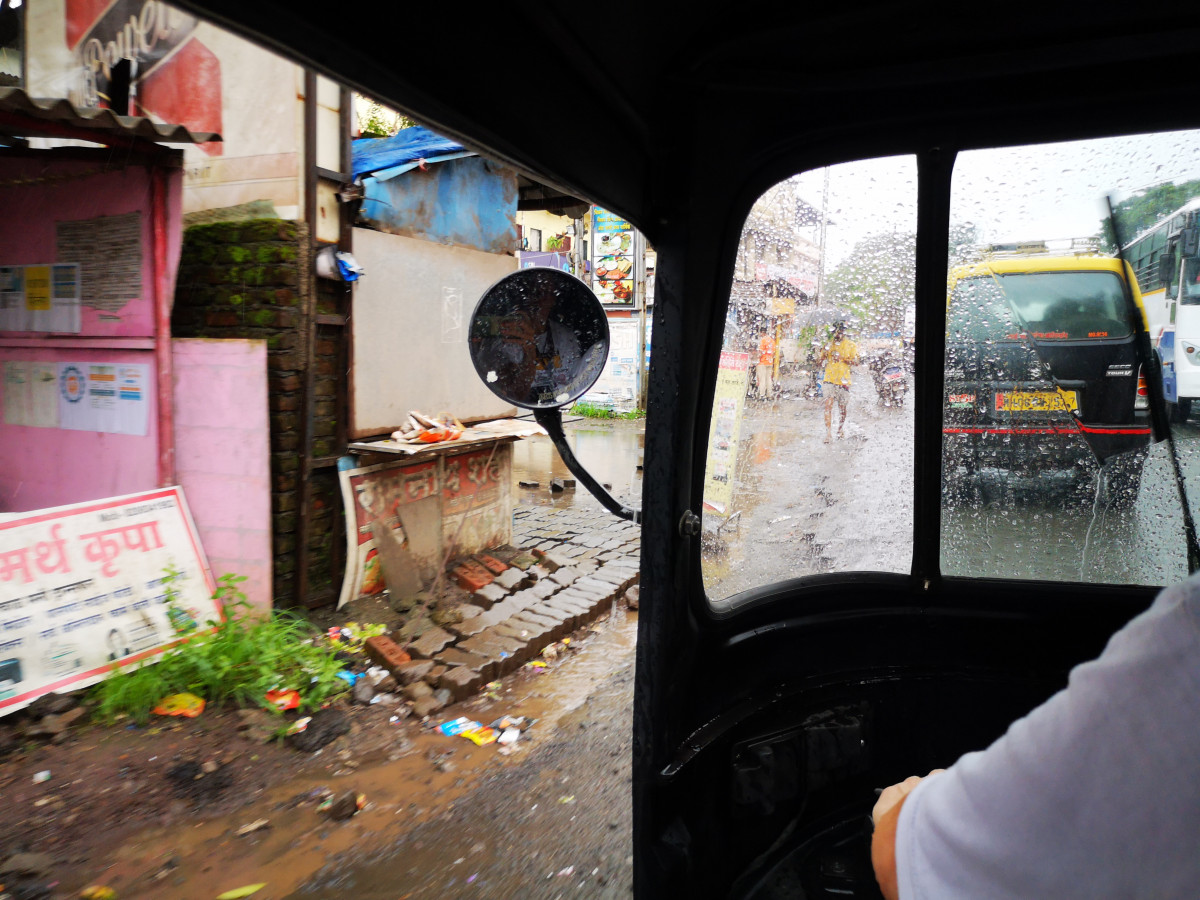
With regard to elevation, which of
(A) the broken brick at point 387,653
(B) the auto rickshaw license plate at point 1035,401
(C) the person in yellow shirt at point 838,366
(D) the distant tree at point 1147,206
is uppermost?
(D) the distant tree at point 1147,206

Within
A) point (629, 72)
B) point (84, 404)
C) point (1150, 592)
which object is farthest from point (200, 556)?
point (1150, 592)

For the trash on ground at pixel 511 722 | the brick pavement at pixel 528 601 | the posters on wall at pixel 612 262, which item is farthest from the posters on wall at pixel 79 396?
the posters on wall at pixel 612 262

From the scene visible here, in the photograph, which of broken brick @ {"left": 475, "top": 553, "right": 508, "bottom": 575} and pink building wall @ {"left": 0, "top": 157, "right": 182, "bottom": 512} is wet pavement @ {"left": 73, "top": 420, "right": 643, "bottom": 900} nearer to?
broken brick @ {"left": 475, "top": 553, "right": 508, "bottom": 575}

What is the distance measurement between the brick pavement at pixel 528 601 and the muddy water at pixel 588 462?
4.07 ft

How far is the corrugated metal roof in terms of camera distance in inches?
150

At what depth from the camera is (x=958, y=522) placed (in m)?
2.07

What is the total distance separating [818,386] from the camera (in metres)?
1.98

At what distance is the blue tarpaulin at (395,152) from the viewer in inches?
224

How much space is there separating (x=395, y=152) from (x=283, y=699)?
415cm

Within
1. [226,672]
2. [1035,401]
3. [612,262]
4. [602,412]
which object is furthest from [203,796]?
[612,262]

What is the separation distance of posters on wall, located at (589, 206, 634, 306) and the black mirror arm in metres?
17.9

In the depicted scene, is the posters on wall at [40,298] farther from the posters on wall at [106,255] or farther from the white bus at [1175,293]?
the white bus at [1175,293]

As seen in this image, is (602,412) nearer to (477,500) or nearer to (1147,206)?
(477,500)

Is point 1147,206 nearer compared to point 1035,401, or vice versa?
point 1147,206
